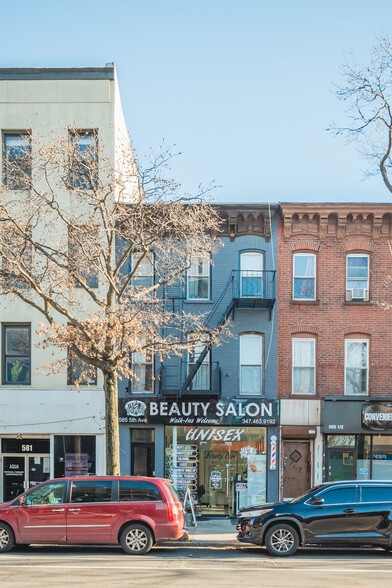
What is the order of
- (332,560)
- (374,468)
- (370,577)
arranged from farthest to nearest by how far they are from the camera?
1. (374,468)
2. (332,560)
3. (370,577)

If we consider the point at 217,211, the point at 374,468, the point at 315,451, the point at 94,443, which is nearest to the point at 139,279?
the point at 217,211

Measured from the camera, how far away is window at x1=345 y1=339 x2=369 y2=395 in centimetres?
2045

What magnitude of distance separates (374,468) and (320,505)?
712cm

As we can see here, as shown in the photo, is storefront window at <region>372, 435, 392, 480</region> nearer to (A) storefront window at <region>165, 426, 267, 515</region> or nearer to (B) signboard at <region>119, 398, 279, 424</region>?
(B) signboard at <region>119, 398, 279, 424</region>

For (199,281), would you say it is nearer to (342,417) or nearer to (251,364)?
(251,364)

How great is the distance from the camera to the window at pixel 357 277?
67.7 feet

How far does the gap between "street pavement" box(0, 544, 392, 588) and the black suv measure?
0.32 m

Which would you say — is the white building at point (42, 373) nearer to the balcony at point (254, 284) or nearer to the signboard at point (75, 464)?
the signboard at point (75, 464)

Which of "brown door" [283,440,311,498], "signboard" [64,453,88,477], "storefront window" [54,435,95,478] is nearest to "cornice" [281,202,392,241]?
"brown door" [283,440,311,498]

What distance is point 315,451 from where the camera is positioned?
65.8ft

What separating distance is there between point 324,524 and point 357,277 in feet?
30.7

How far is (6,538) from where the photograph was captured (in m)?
13.5

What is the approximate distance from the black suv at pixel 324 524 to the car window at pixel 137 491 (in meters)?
2.14

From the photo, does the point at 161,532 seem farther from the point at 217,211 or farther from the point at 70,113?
the point at 70,113
